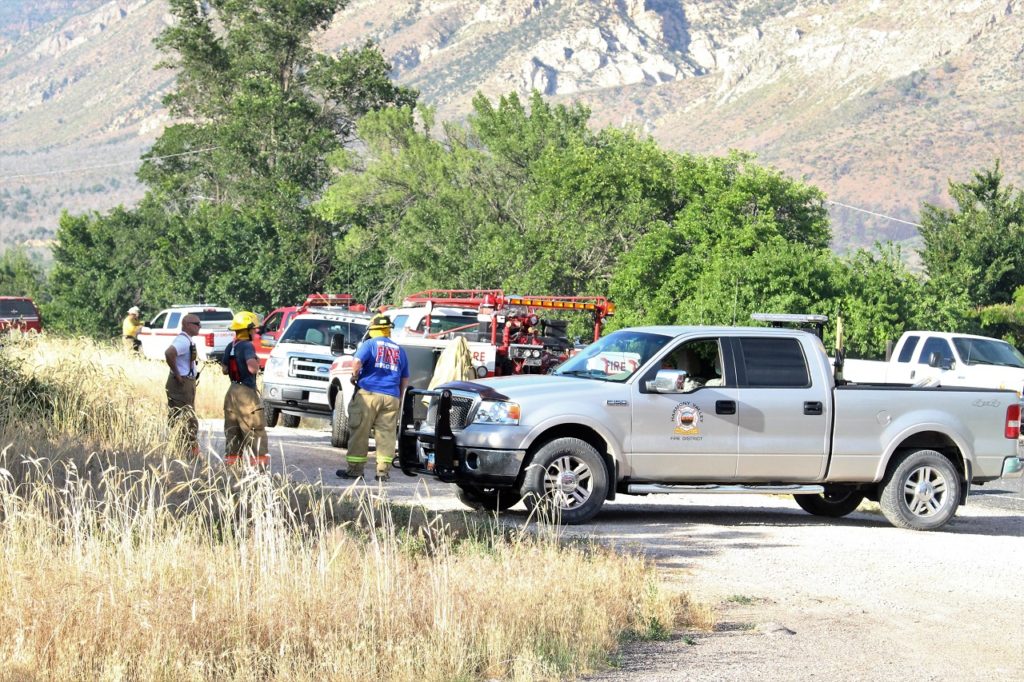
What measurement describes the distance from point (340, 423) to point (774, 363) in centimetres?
735

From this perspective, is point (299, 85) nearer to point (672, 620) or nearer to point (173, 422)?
point (173, 422)

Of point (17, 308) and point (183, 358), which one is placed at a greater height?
point (17, 308)

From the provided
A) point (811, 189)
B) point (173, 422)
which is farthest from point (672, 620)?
point (811, 189)

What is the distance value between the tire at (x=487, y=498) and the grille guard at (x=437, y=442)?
518 millimetres

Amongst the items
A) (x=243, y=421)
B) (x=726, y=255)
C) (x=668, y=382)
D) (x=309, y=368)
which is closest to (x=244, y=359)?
(x=243, y=421)

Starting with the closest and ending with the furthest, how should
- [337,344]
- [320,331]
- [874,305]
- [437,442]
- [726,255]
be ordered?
[437,442], [337,344], [320,331], [874,305], [726,255]

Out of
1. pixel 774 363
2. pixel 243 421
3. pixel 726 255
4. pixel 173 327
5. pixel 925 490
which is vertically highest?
pixel 726 255

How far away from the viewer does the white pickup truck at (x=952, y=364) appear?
1052 inches

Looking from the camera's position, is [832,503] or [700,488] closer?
[700,488]

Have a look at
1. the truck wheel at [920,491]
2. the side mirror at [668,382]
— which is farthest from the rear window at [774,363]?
the truck wheel at [920,491]

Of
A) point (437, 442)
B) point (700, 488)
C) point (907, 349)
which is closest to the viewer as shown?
point (437, 442)

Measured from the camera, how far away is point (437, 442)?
13102 millimetres

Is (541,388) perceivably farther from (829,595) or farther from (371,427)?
(829,595)

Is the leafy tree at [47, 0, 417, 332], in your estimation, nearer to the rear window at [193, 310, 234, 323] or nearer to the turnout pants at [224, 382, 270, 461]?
the rear window at [193, 310, 234, 323]
